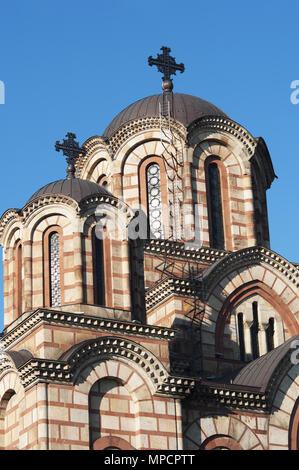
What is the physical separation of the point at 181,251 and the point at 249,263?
2.03m

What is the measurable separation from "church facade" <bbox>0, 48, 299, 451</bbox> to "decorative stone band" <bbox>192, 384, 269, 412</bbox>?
0.04 m

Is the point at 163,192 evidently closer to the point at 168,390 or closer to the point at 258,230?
the point at 258,230

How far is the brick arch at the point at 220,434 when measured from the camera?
31.6m

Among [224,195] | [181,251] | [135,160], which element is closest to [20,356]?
[181,251]

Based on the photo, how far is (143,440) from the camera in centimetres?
3039

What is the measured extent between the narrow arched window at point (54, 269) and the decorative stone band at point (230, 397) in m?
4.13

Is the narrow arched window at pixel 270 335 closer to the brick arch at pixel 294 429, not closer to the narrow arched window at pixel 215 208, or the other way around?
the narrow arched window at pixel 215 208

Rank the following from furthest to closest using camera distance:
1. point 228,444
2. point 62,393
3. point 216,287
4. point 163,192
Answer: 1. point 163,192
2. point 216,287
3. point 228,444
4. point 62,393

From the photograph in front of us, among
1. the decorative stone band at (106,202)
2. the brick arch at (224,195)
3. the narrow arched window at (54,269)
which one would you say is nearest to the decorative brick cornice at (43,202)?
the decorative stone band at (106,202)

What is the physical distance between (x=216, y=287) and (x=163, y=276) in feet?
6.24

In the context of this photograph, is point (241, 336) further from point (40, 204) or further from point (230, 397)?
point (40, 204)

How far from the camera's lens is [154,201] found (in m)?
39.5
